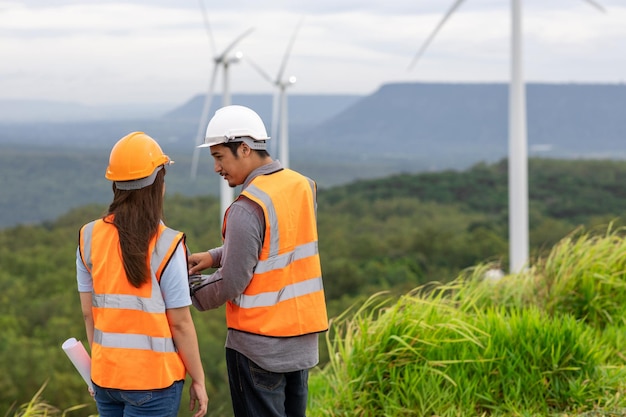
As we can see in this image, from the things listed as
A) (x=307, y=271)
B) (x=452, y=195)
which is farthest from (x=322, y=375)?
(x=452, y=195)

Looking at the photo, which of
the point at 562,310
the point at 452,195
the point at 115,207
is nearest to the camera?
the point at 115,207

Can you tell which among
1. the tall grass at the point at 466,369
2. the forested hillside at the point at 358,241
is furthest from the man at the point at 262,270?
the forested hillside at the point at 358,241

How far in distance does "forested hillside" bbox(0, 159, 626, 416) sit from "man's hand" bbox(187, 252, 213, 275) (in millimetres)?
14249

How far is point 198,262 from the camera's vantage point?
4145mm

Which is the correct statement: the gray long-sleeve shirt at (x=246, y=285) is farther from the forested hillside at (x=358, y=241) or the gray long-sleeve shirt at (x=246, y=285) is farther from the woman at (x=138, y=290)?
the forested hillside at (x=358, y=241)

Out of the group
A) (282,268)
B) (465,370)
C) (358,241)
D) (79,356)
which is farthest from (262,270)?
(358,241)

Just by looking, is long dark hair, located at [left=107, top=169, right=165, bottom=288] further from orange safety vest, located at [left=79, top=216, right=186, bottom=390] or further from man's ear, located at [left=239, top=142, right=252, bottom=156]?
man's ear, located at [left=239, top=142, right=252, bottom=156]

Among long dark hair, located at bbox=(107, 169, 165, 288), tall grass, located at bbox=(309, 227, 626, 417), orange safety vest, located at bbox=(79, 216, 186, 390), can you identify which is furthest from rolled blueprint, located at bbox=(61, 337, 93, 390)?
tall grass, located at bbox=(309, 227, 626, 417)

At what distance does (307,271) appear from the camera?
397 cm

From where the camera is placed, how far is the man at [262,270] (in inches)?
151

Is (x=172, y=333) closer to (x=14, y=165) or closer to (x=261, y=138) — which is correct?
(x=261, y=138)

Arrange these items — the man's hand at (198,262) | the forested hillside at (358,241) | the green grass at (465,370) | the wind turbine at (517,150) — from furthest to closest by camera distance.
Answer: the forested hillside at (358,241)
the wind turbine at (517,150)
the green grass at (465,370)
the man's hand at (198,262)

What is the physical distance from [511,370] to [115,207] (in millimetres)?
3378

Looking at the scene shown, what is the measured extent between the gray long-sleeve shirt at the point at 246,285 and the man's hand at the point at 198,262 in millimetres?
113
